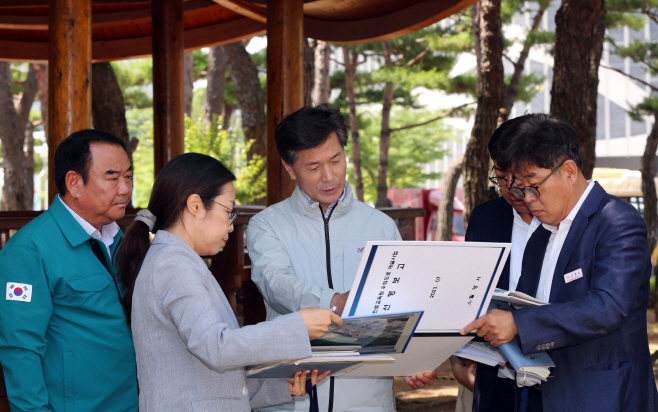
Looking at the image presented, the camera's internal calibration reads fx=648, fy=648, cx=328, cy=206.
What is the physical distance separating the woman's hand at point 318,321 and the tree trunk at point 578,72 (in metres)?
6.03


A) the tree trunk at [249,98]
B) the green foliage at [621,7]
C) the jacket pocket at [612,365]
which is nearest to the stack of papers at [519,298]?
the jacket pocket at [612,365]

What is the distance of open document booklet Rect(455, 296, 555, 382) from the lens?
216cm

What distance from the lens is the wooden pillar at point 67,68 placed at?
355 centimetres

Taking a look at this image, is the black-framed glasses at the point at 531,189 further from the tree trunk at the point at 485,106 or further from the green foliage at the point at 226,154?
the green foliage at the point at 226,154

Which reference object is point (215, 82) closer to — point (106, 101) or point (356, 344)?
point (106, 101)

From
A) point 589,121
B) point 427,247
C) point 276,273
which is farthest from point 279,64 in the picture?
point 589,121

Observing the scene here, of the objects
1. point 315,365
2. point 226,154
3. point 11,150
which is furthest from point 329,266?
point 11,150

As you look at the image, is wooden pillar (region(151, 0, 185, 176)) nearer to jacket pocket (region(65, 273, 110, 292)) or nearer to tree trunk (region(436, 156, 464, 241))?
jacket pocket (region(65, 273, 110, 292))

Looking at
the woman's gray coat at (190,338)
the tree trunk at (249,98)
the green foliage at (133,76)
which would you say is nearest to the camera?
the woman's gray coat at (190,338)

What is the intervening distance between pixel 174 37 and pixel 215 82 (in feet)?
38.2

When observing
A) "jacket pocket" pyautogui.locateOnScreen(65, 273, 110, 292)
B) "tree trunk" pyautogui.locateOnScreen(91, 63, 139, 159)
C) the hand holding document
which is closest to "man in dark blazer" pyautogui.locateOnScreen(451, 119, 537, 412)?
the hand holding document

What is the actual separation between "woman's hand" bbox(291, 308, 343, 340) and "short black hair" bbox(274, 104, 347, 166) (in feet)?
3.09

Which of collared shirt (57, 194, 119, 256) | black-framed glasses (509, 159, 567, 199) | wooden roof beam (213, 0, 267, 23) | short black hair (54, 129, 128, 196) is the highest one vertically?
wooden roof beam (213, 0, 267, 23)

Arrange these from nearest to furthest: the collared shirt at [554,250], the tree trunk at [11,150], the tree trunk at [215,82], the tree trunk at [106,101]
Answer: the collared shirt at [554,250], the tree trunk at [106,101], the tree trunk at [11,150], the tree trunk at [215,82]
